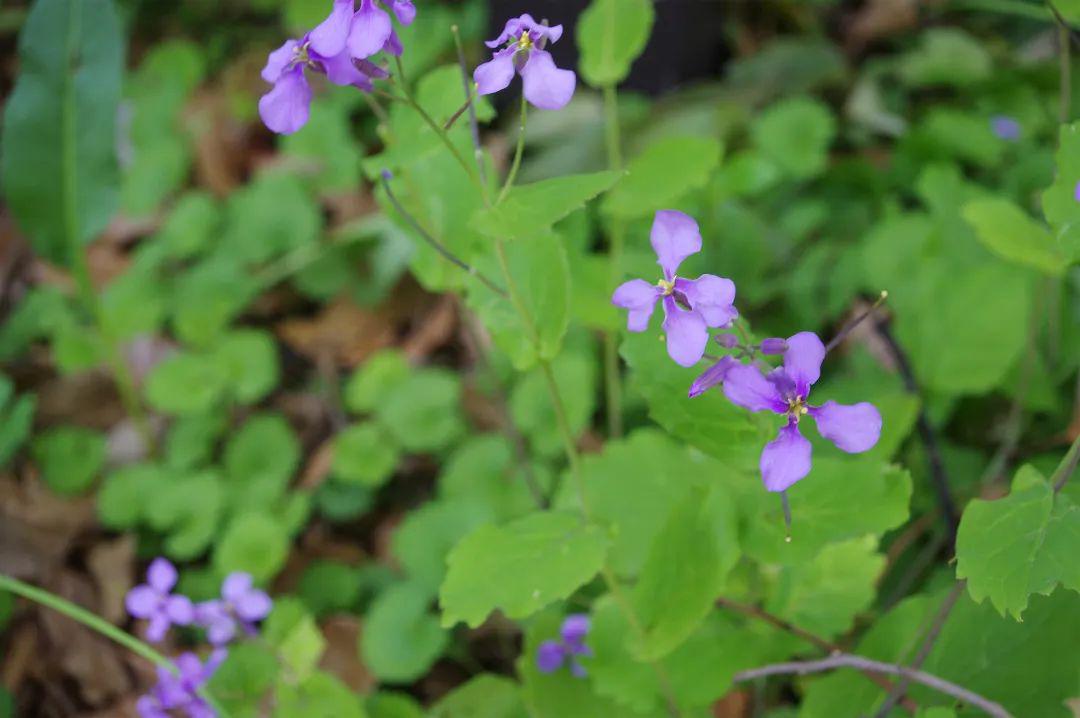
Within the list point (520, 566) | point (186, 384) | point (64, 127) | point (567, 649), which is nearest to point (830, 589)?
point (567, 649)

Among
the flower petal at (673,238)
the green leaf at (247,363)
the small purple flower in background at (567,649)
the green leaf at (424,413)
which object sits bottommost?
the green leaf at (424,413)

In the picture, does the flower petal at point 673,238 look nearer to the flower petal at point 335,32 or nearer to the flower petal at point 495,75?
the flower petal at point 495,75

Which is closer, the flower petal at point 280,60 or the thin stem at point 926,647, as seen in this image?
the flower petal at point 280,60

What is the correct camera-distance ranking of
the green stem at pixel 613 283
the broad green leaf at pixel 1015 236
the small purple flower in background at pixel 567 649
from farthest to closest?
1. the green stem at pixel 613 283
2. the small purple flower in background at pixel 567 649
3. the broad green leaf at pixel 1015 236

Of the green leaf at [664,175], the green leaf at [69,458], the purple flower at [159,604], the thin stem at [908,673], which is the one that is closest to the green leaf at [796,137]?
the green leaf at [664,175]

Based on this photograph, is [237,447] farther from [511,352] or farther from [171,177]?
[511,352]

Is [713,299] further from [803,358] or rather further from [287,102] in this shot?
[287,102]

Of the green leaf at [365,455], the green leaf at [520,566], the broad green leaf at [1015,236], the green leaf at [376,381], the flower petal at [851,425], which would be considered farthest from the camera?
the green leaf at [376,381]
